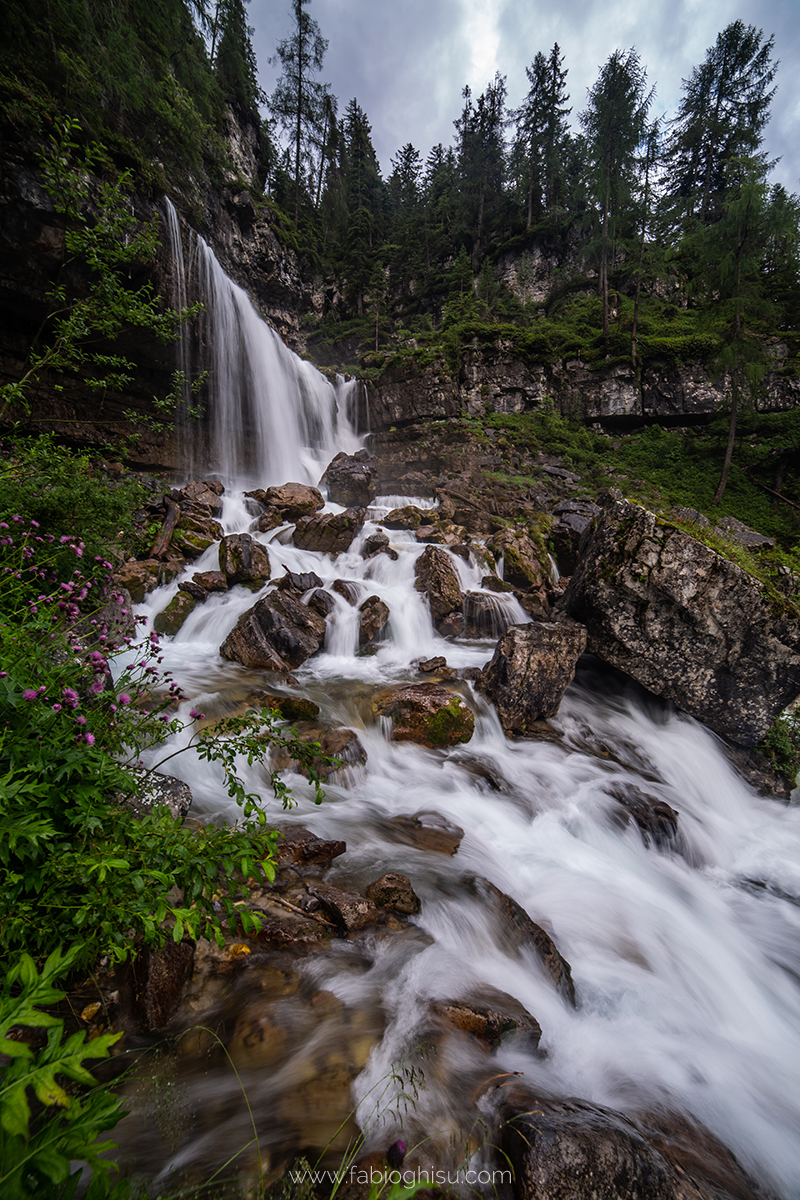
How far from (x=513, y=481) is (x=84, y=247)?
16008 mm

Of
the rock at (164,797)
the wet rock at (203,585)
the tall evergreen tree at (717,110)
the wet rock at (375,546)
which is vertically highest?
the tall evergreen tree at (717,110)

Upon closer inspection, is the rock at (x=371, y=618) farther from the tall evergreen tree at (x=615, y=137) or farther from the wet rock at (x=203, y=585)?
the tall evergreen tree at (x=615, y=137)

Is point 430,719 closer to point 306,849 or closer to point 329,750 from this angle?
point 329,750

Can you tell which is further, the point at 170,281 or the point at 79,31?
the point at 170,281

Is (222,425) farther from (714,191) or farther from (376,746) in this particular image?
(714,191)

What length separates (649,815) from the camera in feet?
16.1

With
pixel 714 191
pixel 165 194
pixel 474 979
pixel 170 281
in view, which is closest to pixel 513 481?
pixel 170 281

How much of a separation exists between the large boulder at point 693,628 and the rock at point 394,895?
190 inches

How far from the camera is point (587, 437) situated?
22609 mm

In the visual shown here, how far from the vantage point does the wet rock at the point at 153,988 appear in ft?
6.65

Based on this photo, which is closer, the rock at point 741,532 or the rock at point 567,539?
the rock at point 567,539

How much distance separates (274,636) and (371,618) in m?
2.02

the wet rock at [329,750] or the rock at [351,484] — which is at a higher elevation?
the rock at [351,484]

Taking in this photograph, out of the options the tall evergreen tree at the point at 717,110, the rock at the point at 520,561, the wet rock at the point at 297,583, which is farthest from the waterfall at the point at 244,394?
the tall evergreen tree at the point at 717,110
